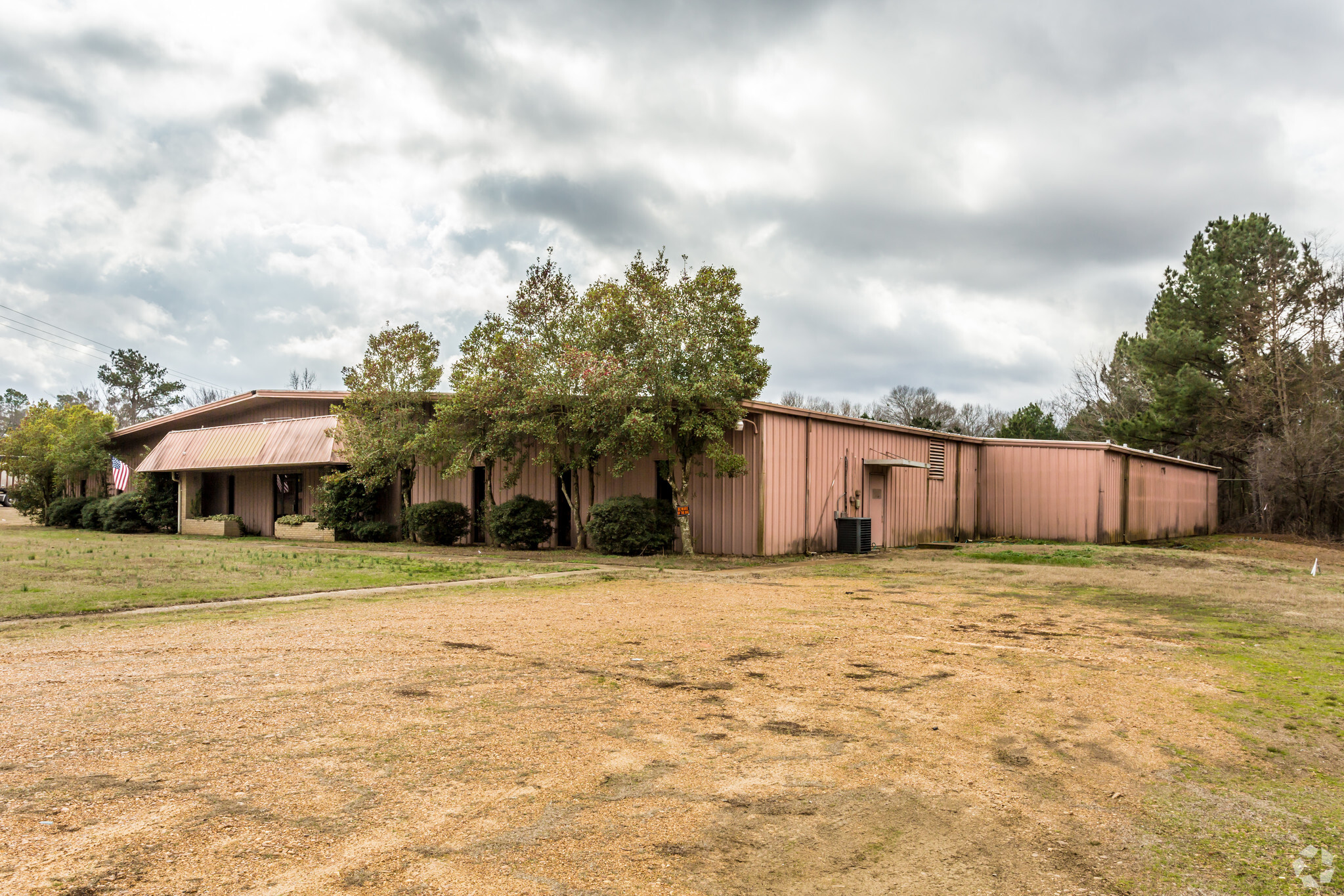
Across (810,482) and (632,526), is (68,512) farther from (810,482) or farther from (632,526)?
(810,482)

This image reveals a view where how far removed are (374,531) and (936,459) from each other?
15.9 m

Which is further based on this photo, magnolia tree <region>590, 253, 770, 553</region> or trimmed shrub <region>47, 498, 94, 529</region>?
trimmed shrub <region>47, 498, 94, 529</region>

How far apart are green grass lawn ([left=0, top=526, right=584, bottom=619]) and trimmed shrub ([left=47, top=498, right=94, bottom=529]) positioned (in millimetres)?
11908

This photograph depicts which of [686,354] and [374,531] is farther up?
[686,354]

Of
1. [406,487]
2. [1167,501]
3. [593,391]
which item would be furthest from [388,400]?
[1167,501]

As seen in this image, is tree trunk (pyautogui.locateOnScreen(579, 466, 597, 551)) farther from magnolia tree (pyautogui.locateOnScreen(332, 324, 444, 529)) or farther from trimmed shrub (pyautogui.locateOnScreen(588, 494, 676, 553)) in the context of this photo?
magnolia tree (pyautogui.locateOnScreen(332, 324, 444, 529))

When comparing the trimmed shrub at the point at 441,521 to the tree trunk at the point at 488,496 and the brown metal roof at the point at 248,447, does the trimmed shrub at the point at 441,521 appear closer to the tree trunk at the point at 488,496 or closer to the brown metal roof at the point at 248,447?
the tree trunk at the point at 488,496

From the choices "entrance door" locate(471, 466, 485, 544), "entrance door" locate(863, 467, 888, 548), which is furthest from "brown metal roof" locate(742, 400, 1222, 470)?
"entrance door" locate(471, 466, 485, 544)

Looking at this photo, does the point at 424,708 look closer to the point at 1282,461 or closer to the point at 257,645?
the point at 257,645

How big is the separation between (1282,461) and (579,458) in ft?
86.4

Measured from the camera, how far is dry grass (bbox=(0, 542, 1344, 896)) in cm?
301

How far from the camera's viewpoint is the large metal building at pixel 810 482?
18.0m

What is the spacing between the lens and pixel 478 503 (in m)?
22.1

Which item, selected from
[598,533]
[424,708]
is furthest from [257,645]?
[598,533]
